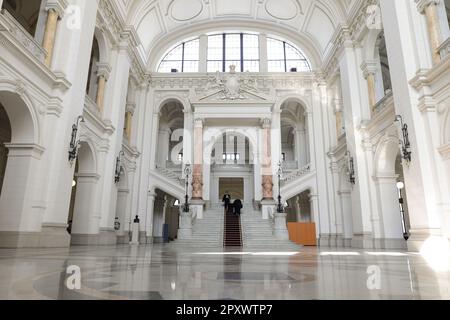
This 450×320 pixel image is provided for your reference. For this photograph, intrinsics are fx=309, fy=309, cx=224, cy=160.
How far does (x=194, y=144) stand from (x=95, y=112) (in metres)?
7.47

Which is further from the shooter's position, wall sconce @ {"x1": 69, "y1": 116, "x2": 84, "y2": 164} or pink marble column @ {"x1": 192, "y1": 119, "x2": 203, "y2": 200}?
pink marble column @ {"x1": 192, "y1": 119, "x2": 203, "y2": 200}

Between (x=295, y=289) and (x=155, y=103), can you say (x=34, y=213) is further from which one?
(x=155, y=103)

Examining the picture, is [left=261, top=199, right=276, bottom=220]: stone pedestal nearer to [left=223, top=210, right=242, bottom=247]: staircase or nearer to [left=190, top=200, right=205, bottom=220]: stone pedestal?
[left=223, top=210, right=242, bottom=247]: staircase

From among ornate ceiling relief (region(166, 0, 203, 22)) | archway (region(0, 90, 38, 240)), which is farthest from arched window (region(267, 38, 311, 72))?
archway (region(0, 90, 38, 240))

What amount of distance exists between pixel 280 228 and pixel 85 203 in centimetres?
821

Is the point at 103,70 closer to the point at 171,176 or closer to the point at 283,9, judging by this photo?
the point at 171,176

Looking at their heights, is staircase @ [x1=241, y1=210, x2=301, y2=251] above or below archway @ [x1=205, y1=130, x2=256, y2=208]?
below

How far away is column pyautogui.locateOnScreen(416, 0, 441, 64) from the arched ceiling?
8.26 metres

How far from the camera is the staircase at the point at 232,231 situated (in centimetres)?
1323

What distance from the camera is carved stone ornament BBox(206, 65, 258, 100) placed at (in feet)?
64.9

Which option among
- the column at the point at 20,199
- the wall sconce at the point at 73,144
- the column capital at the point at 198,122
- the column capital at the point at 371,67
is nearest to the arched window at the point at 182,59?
the column capital at the point at 198,122

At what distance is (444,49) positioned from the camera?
856 cm
